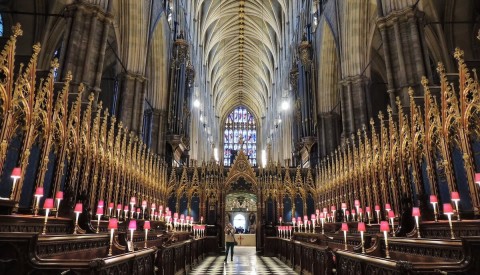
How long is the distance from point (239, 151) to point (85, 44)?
38.6 feet

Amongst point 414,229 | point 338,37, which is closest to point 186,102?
point 338,37

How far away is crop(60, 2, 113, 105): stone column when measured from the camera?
11.4m

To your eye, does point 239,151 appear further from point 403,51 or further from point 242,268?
point 403,51

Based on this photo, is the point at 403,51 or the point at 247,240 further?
the point at 247,240

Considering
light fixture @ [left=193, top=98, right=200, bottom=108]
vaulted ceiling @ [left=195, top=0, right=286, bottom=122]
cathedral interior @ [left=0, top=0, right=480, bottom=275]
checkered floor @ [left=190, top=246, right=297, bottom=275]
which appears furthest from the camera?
vaulted ceiling @ [left=195, top=0, right=286, bottom=122]

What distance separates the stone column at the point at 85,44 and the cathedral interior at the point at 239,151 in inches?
1.8

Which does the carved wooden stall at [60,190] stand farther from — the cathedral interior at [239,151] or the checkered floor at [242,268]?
the checkered floor at [242,268]

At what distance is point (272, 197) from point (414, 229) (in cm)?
1251

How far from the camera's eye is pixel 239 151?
851 inches

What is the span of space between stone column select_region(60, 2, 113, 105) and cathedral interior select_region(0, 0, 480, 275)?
0.05m

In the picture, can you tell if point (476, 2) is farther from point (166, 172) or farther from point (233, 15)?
point (233, 15)

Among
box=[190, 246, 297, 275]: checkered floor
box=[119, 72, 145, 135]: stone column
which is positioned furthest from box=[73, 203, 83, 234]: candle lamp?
box=[119, 72, 145, 135]: stone column

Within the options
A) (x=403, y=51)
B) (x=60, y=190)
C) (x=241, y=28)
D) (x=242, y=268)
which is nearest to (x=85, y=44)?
(x=60, y=190)

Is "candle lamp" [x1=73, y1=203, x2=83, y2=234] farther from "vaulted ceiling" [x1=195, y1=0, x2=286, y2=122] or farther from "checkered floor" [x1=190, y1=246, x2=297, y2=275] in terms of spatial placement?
"vaulted ceiling" [x1=195, y1=0, x2=286, y2=122]
